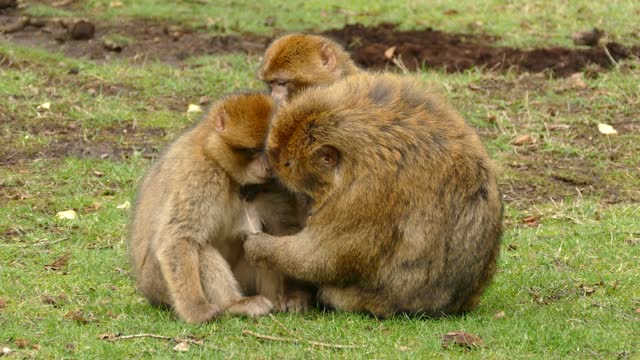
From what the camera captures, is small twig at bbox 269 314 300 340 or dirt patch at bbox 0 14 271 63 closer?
small twig at bbox 269 314 300 340

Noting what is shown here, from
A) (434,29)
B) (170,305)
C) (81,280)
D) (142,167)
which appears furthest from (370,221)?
(434,29)

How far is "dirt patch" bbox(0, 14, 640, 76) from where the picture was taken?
12.8m

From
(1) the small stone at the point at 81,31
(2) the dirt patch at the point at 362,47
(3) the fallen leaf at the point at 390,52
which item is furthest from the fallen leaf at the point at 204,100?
(1) the small stone at the point at 81,31

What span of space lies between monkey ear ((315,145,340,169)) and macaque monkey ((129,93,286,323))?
32 cm

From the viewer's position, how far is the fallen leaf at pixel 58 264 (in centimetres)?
749

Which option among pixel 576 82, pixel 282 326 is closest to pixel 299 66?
pixel 282 326

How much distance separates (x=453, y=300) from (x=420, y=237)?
0.50m

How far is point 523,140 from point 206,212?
484 cm

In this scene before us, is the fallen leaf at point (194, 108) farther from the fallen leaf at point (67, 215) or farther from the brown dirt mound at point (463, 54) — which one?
the fallen leaf at point (67, 215)

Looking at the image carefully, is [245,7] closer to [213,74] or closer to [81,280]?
[213,74]

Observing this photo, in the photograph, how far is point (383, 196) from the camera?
6.00 m

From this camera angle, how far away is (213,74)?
40.5 feet

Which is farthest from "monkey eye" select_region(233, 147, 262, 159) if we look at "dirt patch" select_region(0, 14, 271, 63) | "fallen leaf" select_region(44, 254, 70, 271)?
"dirt patch" select_region(0, 14, 271, 63)

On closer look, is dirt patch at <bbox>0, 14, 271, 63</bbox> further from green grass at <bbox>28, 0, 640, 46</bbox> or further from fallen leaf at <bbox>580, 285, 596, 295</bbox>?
fallen leaf at <bbox>580, 285, 596, 295</bbox>
